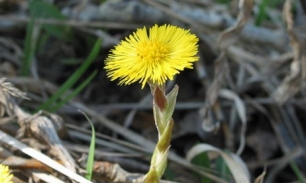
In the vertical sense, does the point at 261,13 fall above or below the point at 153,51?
above

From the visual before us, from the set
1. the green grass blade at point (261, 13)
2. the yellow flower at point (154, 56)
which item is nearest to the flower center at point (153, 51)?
the yellow flower at point (154, 56)

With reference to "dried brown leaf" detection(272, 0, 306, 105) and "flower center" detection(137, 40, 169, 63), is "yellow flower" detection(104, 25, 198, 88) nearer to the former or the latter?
"flower center" detection(137, 40, 169, 63)

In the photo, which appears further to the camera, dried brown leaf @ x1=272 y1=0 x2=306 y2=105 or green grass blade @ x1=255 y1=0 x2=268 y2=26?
green grass blade @ x1=255 y1=0 x2=268 y2=26

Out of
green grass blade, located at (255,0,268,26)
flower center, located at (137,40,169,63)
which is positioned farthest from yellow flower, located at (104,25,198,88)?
green grass blade, located at (255,0,268,26)

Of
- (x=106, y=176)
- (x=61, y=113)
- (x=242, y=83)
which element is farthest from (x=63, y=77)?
(x=106, y=176)

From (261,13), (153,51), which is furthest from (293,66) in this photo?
(153,51)

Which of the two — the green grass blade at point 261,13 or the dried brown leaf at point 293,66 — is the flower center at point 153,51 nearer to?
the dried brown leaf at point 293,66

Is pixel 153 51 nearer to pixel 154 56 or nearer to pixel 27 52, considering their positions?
pixel 154 56
